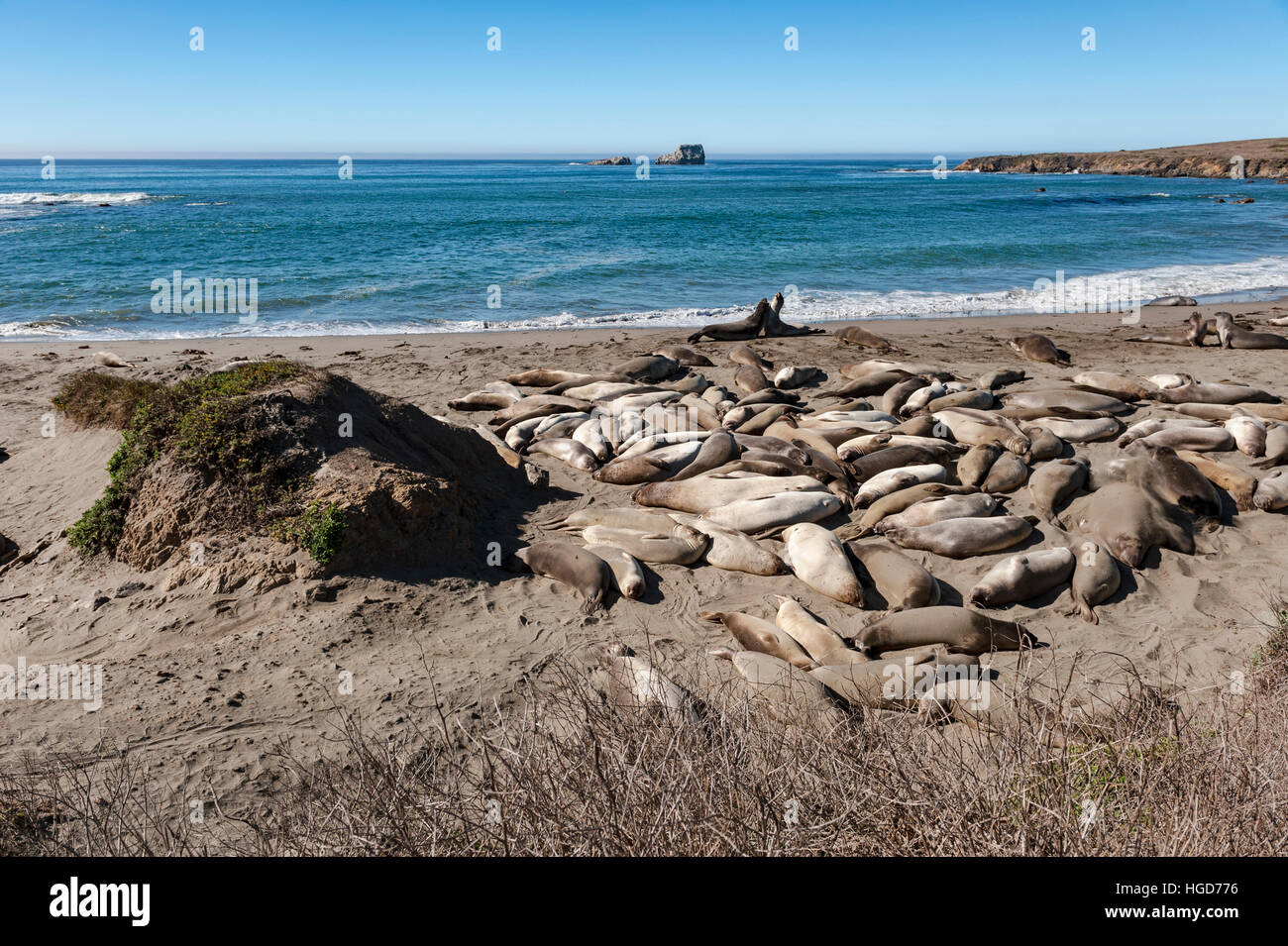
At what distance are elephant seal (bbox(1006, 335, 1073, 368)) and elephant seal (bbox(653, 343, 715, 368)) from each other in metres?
4.73

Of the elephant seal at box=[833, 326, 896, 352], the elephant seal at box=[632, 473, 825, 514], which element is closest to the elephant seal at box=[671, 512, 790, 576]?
the elephant seal at box=[632, 473, 825, 514]

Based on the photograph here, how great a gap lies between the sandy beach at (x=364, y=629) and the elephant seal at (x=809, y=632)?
0.85ft

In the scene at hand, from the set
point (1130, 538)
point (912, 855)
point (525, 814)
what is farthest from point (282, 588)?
point (1130, 538)

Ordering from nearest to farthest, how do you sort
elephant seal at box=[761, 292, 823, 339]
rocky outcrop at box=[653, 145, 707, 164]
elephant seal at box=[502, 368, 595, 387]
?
elephant seal at box=[502, 368, 595, 387] < elephant seal at box=[761, 292, 823, 339] < rocky outcrop at box=[653, 145, 707, 164]

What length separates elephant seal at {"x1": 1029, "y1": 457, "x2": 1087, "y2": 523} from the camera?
6445mm

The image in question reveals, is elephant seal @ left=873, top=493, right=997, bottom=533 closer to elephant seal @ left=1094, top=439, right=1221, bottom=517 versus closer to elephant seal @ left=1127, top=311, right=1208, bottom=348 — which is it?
elephant seal @ left=1094, top=439, right=1221, bottom=517

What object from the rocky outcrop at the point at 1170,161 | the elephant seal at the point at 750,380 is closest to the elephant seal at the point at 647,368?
the elephant seal at the point at 750,380

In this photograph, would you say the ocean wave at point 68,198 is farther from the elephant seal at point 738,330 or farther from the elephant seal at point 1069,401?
the elephant seal at point 1069,401

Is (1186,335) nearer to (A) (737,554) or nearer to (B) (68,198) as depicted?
(A) (737,554)

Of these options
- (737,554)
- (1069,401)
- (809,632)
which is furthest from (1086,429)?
(809,632)

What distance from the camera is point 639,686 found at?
3994 mm

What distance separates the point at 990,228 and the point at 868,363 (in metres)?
27.1

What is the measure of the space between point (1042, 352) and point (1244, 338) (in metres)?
3.64

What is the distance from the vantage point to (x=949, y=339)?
1331 centimetres
